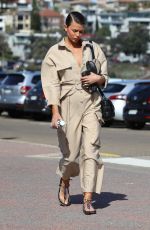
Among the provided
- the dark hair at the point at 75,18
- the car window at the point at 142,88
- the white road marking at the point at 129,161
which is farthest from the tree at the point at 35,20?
the dark hair at the point at 75,18

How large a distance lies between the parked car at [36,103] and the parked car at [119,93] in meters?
2.83

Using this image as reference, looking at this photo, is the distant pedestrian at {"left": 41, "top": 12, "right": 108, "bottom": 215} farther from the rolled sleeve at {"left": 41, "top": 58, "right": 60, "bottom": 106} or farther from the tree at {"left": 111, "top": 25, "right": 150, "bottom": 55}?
the tree at {"left": 111, "top": 25, "right": 150, "bottom": 55}

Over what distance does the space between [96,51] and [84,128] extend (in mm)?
869

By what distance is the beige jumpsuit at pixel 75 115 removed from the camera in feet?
26.8

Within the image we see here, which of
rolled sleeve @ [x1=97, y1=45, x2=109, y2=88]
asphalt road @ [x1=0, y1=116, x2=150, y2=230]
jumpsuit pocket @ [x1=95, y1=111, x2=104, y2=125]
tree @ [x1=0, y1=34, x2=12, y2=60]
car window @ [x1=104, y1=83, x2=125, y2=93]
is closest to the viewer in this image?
asphalt road @ [x1=0, y1=116, x2=150, y2=230]

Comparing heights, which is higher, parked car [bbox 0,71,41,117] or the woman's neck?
the woman's neck

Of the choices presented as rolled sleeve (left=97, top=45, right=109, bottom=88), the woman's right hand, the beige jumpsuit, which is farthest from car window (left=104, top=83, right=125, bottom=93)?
the woman's right hand

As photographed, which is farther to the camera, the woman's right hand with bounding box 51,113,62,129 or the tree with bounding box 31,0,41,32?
the tree with bounding box 31,0,41,32

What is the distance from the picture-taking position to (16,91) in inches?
1196

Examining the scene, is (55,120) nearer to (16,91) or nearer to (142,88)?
(142,88)

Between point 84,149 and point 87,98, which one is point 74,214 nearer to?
point 84,149

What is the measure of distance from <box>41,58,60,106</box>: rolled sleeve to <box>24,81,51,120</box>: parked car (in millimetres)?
19129

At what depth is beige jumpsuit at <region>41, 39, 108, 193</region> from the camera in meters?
8.17

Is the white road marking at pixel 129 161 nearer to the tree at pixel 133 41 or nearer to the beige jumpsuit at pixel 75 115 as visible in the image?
the beige jumpsuit at pixel 75 115
